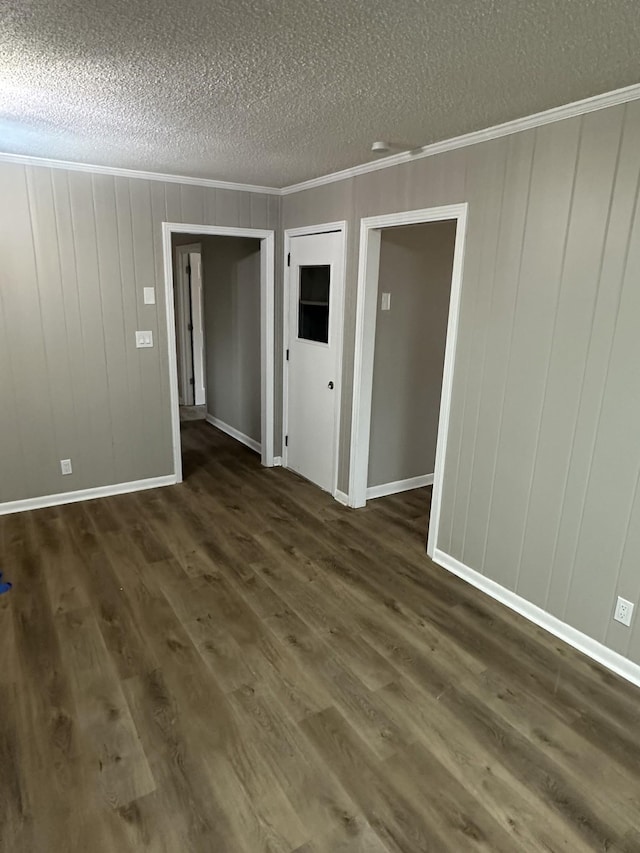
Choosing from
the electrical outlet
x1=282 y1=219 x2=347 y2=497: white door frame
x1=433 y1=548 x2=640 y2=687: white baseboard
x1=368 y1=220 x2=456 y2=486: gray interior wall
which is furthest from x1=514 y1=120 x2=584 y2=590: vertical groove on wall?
x1=282 y1=219 x2=347 y2=497: white door frame

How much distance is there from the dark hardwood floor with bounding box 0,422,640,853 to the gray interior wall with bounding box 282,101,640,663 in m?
0.39

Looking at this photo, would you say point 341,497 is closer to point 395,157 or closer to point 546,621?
point 546,621

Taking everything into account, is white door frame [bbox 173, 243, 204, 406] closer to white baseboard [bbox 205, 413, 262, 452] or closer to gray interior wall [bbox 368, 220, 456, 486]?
white baseboard [bbox 205, 413, 262, 452]

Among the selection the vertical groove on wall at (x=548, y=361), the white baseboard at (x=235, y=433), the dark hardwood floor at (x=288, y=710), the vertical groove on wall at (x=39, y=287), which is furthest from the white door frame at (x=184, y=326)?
the vertical groove on wall at (x=548, y=361)

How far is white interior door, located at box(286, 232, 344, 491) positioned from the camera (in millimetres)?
3926

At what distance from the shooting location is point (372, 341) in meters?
3.72

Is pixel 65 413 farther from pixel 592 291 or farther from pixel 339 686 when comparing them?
pixel 592 291

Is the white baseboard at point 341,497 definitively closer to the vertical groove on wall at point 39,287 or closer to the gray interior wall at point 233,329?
the gray interior wall at point 233,329

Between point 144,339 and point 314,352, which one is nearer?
point 144,339

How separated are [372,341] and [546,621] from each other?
208 centimetres

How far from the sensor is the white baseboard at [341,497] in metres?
4.08

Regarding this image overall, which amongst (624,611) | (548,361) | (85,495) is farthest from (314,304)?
(624,611)

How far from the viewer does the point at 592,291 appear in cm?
226

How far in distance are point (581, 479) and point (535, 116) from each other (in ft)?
5.44
